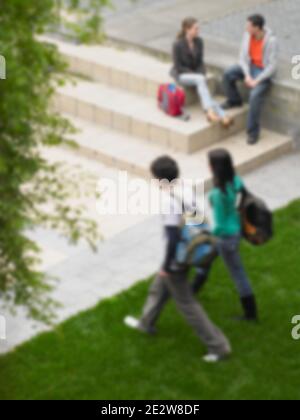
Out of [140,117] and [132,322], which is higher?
[140,117]

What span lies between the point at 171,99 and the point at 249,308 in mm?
4659

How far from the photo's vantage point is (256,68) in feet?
47.3

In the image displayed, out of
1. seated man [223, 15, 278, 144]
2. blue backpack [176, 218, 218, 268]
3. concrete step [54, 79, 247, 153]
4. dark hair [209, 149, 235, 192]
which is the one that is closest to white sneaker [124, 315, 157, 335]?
blue backpack [176, 218, 218, 268]

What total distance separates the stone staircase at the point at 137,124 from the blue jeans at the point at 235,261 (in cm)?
345

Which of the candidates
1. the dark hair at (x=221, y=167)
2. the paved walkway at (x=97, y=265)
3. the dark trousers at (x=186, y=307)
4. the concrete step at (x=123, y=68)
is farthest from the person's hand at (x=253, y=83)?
the dark trousers at (x=186, y=307)

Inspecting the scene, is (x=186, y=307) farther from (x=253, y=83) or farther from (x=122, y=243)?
(x=253, y=83)

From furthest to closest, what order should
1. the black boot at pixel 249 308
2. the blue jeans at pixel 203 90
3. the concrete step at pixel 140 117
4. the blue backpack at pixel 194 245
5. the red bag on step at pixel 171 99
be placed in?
the blue jeans at pixel 203 90
the red bag on step at pixel 171 99
the concrete step at pixel 140 117
the black boot at pixel 249 308
the blue backpack at pixel 194 245

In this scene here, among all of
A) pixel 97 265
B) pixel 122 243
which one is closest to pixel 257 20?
pixel 122 243

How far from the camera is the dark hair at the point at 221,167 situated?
31.4 feet

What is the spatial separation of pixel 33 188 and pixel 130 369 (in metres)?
2.84

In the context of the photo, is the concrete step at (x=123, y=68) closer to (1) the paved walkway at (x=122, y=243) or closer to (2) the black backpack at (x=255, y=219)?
(1) the paved walkway at (x=122, y=243)

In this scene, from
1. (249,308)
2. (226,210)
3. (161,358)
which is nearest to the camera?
(226,210)
